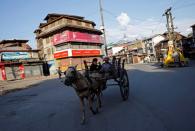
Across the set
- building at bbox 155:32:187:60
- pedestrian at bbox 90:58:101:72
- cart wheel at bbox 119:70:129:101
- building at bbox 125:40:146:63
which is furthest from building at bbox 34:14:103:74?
pedestrian at bbox 90:58:101:72

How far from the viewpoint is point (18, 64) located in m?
42.7

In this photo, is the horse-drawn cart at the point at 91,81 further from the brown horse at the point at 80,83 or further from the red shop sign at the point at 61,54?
the red shop sign at the point at 61,54

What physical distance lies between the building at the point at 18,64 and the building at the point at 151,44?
41.2 m

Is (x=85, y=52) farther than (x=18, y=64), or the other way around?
(x=85, y=52)

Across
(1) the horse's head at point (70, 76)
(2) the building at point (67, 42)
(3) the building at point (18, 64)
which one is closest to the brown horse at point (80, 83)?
(1) the horse's head at point (70, 76)

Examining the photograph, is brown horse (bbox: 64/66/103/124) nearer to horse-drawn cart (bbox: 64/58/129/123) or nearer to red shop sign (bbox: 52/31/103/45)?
horse-drawn cart (bbox: 64/58/129/123)

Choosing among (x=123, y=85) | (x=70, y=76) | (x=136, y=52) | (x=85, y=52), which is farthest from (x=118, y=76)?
(x=136, y=52)

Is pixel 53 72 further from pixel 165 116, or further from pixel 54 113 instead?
pixel 165 116

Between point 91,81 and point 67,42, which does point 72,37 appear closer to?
point 67,42

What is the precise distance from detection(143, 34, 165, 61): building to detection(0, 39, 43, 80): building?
135ft

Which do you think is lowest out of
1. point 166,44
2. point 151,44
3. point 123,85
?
point 123,85

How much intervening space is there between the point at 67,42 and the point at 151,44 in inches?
1616

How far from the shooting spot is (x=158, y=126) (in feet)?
18.0

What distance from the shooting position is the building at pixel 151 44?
74562mm
